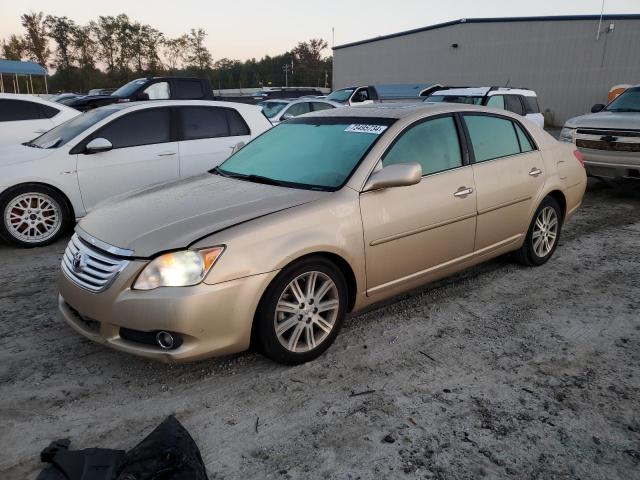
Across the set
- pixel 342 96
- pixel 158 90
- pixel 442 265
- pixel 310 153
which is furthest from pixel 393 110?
pixel 342 96

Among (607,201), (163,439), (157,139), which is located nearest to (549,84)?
(607,201)

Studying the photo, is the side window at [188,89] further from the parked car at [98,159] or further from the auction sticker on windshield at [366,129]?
the auction sticker on windshield at [366,129]

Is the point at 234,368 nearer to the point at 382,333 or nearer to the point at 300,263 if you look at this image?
the point at 300,263

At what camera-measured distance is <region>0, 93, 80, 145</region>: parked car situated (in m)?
8.48

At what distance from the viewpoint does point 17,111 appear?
28.2 ft

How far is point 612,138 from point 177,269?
24.9 feet

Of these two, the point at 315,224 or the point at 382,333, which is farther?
the point at 382,333

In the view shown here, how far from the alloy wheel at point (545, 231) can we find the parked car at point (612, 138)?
11.8 ft

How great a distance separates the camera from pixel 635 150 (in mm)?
7688

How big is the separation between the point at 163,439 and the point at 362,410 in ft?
3.50

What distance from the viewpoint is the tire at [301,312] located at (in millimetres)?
3064

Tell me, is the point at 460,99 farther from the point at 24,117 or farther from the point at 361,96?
the point at 24,117

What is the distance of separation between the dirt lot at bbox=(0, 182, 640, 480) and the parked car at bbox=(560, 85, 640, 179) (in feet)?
14.3

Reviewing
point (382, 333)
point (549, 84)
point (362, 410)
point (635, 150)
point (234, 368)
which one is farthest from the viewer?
point (549, 84)
